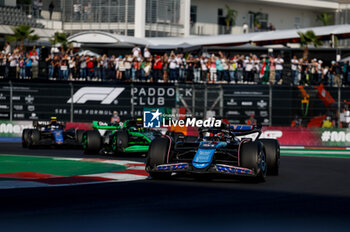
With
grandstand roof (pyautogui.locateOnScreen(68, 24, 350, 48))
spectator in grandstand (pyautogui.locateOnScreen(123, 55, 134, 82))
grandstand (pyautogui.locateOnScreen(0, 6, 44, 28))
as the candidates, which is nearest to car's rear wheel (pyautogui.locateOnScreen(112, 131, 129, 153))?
spectator in grandstand (pyautogui.locateOnScreen(123, 55, 134, 82))

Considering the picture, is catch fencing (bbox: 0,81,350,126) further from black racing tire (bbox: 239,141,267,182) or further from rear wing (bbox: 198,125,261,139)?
black racing tire (bbox: 239,141,267,182)

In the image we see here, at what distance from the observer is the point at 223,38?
3941 cm

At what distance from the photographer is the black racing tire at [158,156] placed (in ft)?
40.1

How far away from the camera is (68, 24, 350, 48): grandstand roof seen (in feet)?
114

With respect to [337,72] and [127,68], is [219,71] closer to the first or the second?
[127,68]

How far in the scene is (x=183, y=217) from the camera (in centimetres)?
798

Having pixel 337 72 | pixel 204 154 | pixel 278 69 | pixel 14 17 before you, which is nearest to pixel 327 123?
pixel 337 72

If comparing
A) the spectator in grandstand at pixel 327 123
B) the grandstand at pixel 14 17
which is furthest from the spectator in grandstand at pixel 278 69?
the grandstand at pixel 14 17

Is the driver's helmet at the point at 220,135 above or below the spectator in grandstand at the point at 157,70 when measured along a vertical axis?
below

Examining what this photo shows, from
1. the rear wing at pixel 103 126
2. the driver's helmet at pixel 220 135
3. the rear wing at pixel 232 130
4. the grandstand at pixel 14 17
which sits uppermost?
the grandstand at pixel 14 17

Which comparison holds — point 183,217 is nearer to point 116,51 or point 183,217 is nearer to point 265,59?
point 265,59

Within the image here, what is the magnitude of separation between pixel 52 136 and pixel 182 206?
45.4 feet

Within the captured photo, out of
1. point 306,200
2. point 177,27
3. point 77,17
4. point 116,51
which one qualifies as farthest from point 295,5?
point 306,200

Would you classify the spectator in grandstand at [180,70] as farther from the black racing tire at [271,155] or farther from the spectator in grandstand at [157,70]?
the black racing tire at [271,155]
